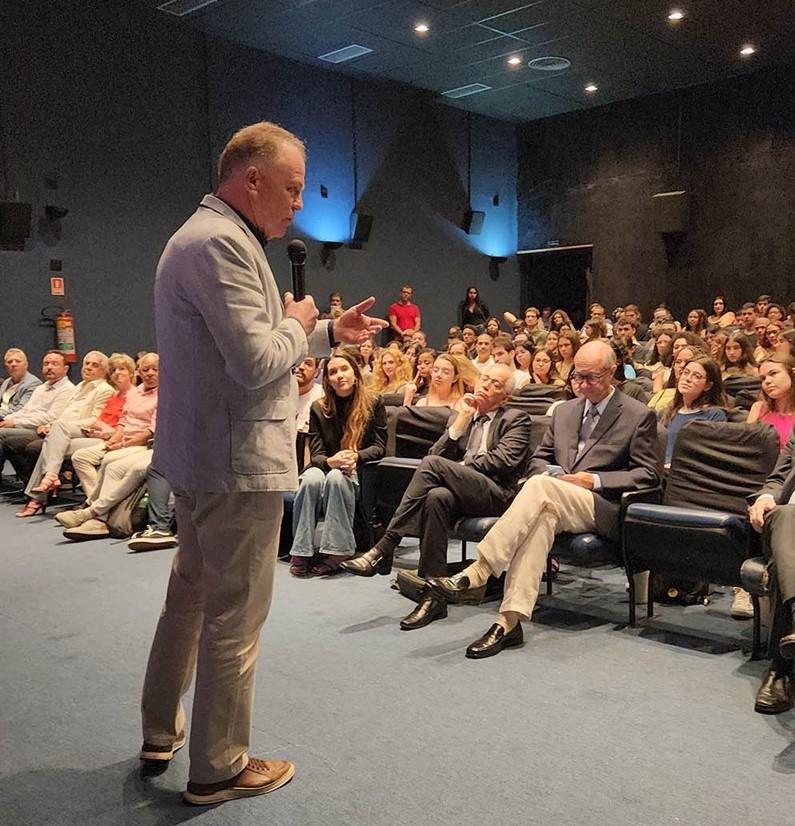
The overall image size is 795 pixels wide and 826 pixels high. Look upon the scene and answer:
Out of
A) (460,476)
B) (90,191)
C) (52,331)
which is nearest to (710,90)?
(90,191)

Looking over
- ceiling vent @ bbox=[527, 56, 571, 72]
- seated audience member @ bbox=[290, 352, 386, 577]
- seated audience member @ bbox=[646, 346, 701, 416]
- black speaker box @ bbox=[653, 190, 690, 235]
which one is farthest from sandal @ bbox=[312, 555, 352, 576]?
black speaker box @ bbox=[653, 190, 690, 235]

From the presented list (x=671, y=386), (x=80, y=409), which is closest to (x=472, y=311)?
(x=671, y=386)

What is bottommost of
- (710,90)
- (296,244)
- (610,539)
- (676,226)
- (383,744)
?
(383,744)

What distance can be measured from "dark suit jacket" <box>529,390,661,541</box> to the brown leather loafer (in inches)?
65.9


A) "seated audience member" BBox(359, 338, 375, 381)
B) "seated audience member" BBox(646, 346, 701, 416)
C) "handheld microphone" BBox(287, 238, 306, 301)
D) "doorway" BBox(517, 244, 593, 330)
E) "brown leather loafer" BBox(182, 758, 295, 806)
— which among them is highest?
"doorway" BBox(517, 244, 593, 330)

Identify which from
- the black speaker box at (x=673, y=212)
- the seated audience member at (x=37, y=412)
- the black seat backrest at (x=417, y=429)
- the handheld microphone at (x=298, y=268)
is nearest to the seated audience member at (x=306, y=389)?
the black seat backrest at (x=417, y=429)

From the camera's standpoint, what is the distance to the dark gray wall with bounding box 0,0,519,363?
27.8ft

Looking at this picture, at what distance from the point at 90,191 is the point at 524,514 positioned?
7.20 metres

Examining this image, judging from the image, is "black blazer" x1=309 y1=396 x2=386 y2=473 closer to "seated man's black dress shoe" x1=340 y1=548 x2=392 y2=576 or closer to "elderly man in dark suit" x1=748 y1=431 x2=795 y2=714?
"seated man's black dress shoe" x1=340 y1=548 x2=392 y2=576

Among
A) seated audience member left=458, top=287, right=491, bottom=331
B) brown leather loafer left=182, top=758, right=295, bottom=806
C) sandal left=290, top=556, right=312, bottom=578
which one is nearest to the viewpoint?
brown leather loafer left=182, top=758, right=295, bottom=806

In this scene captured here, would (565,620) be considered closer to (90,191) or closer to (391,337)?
(90,191)

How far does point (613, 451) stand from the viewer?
142 inches

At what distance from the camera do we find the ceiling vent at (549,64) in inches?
404

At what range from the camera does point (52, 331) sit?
347 inches
